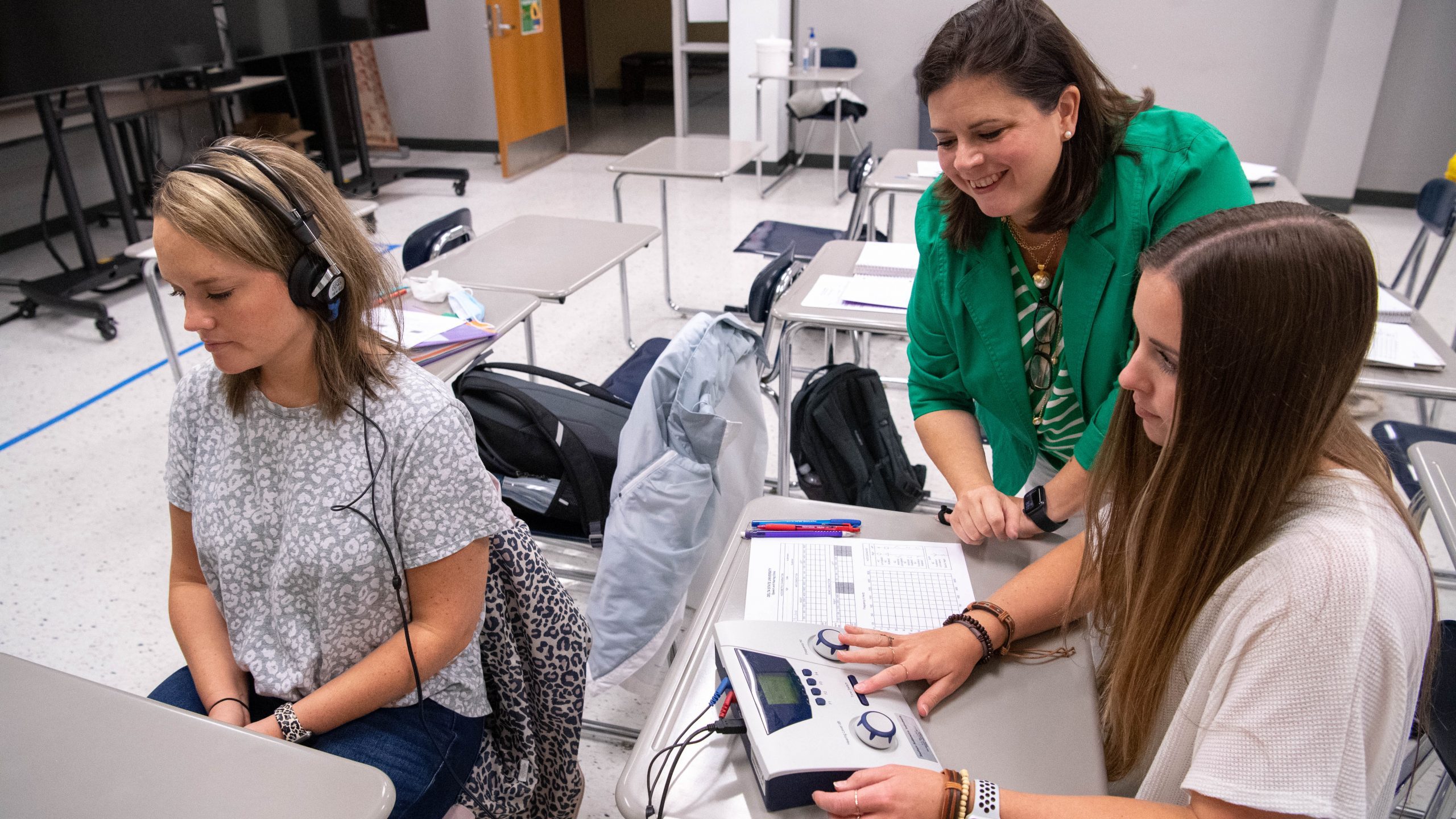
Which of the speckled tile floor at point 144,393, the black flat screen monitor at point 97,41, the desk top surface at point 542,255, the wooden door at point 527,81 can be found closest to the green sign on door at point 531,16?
the wooden door at point 527,81

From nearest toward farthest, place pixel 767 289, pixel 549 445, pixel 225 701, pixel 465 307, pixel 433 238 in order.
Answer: pixel 225 701 → pixel 549 445 → pixel 465 307 → pixel 767 289 → pixel 433 238

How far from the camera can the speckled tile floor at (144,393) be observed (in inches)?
89.0

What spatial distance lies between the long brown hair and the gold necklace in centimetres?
47

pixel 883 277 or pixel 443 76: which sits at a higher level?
pixel 443 76

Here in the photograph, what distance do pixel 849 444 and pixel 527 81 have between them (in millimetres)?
5467

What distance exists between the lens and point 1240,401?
30.4 inches

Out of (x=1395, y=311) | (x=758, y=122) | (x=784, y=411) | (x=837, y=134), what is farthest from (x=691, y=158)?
(x=1395, y=311)

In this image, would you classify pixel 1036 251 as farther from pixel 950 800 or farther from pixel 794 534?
pixel 950 800

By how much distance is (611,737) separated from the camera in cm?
196

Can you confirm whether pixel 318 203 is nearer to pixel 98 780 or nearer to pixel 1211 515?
pixel 98 780

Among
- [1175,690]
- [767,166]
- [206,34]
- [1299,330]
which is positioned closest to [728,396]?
[1175,690]

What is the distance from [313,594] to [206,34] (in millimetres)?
4289

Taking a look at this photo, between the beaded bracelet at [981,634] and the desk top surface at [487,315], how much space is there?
53.4 inches

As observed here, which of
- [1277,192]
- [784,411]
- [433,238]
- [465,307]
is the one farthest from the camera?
[1277,192]
